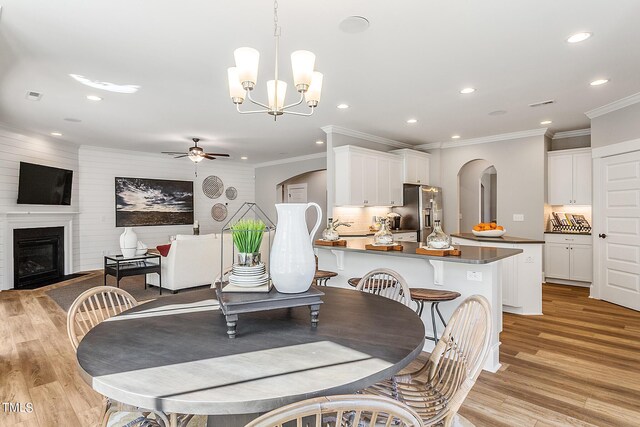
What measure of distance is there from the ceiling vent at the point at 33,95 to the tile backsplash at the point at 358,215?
13.9 ft

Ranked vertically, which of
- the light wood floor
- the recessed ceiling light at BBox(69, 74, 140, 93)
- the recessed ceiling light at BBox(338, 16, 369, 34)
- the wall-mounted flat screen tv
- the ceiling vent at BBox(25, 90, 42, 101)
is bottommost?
the light wood floor

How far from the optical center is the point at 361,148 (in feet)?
18.9

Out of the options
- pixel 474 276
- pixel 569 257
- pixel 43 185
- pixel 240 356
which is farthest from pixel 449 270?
pixel 43 185

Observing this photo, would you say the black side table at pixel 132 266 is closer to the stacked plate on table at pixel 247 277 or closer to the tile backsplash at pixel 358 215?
the tile backsplash at pixel 358 215

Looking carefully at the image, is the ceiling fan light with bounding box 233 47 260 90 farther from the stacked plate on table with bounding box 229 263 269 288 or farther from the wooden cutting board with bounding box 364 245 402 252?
the wooden cutting board with bounding box 364 245 402 252

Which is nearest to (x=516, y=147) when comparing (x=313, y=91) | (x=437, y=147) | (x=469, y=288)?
(x=437, y=147)

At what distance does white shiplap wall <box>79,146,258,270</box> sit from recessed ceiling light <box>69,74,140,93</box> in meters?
4.19

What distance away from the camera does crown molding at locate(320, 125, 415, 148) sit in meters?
5.68

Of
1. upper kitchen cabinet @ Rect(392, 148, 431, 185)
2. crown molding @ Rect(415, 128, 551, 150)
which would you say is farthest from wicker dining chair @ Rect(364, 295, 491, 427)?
crown molding @ Rect(415, 128, 551, 150)

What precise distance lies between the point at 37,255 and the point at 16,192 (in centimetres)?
115

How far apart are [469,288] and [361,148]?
330 centimetres

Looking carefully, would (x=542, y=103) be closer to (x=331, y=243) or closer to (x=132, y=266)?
(x=331, y=243)

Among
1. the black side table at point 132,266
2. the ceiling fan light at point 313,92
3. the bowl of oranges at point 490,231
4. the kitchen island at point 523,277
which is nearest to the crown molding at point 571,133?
the bowl of oranges at point 490,231

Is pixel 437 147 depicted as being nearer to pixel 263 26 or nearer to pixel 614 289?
pixel 614 289
